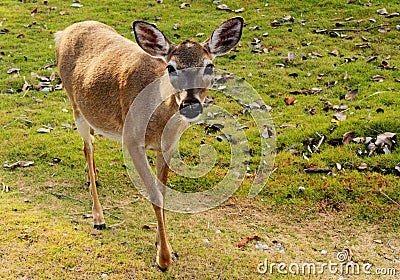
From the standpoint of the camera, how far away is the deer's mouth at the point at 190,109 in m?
4.51

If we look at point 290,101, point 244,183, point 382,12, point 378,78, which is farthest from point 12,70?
point 382,12

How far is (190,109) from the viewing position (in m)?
4.52

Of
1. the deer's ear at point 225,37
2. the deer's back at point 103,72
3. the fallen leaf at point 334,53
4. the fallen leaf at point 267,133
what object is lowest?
the fallen leaf at point 267,133

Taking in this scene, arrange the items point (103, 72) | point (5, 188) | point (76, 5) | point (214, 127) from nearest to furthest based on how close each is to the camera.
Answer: point (103, 72)
point (5, 188)
point (214, 127)
point (76, 5)

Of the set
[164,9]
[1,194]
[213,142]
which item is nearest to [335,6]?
[164,9]

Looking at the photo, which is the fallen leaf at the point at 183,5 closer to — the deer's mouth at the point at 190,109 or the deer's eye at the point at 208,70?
the deer's eye at the point at 208,70

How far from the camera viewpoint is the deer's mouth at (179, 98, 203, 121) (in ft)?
14.8

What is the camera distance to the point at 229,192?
6863 millimetres

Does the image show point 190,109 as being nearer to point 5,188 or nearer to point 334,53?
point 5,188

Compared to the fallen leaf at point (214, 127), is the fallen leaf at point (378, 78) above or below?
above

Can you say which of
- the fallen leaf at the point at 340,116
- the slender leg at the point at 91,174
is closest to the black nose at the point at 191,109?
the slender leg at the point at 91,174

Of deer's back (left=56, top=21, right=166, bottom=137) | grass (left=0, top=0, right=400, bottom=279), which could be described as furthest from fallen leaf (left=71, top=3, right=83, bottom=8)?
deer's back (left=56, top=21, right=166, bottom=137)

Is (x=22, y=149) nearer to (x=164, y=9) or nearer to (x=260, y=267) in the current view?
(x=260, y=267)

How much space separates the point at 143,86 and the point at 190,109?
101cm
